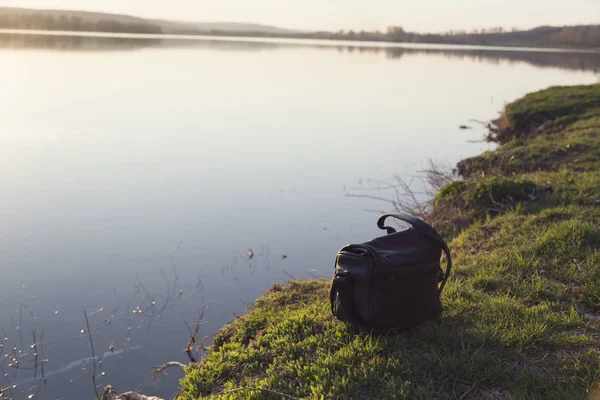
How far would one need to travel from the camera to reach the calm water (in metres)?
6.63

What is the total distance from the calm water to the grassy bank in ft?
5.78

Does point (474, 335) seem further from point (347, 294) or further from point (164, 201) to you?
point (164, 201)

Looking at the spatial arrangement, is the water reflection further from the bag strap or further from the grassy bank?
the bag strap

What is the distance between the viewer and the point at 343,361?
12.3ft

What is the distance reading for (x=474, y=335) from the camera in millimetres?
3975

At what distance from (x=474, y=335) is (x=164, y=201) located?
8.56m

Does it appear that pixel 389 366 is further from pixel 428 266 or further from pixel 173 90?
pixel 173 90

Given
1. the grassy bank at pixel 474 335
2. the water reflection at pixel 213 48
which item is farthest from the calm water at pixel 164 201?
the water reflection at pixel 213 48

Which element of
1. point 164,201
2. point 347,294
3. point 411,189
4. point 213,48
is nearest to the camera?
point 347,294

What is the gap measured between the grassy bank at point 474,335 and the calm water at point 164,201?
176cm

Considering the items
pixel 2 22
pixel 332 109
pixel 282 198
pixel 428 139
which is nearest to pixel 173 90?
pixel 332 109

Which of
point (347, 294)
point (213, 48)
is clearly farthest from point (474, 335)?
point (213, 48)

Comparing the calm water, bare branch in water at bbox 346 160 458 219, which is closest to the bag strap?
the calm water

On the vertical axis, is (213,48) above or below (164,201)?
above
